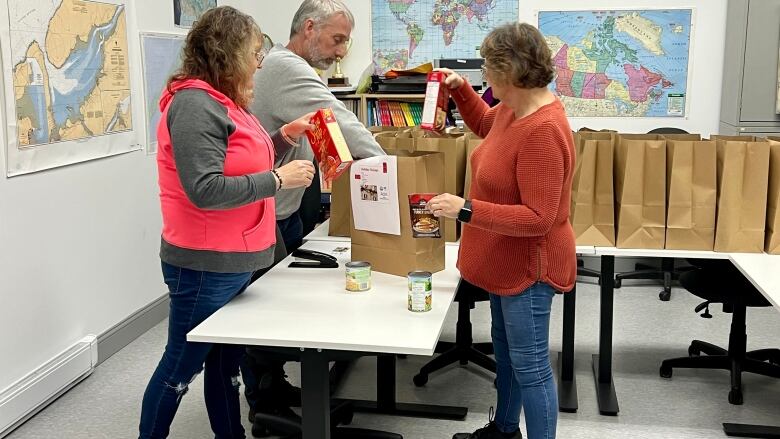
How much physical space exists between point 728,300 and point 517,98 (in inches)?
62.6

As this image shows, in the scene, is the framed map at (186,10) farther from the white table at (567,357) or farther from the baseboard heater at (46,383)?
the baseboard heater at (46,383)

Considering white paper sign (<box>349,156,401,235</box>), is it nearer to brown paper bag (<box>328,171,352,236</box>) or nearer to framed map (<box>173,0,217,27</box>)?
brown paper bag (<box>328,171,352,236</box>)

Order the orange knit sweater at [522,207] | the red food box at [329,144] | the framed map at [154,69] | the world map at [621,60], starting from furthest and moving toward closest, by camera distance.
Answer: the world map at [621,60] → the framed map at [154,69] → the red food box at [329,144] → the orange knit sweater at [522,207]

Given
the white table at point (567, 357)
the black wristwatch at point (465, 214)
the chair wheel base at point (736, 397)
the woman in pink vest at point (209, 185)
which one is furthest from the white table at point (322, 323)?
the chair wheel base at point (736, 397)

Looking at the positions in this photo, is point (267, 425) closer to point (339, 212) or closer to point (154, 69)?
point (339, 212)

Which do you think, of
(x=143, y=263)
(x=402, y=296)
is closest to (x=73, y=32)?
(x=143, y=263)

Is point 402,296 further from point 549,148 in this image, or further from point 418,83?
point 418,83

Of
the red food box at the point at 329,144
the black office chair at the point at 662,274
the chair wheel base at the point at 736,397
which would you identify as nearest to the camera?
the red food box at the point at 329,144

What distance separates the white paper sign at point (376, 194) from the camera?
2428mm

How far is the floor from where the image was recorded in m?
3.00

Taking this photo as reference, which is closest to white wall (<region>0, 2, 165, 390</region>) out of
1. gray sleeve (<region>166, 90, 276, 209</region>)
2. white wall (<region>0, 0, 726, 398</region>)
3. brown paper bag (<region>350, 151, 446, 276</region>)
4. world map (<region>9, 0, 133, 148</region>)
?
white wall (<region>0, 0, 726, 398</region>)

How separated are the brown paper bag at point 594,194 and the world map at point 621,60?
2504 millimetres

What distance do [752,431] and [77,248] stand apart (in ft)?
9.09

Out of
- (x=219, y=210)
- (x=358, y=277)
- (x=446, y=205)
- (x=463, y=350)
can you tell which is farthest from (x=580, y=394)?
(x=219, y=210)
